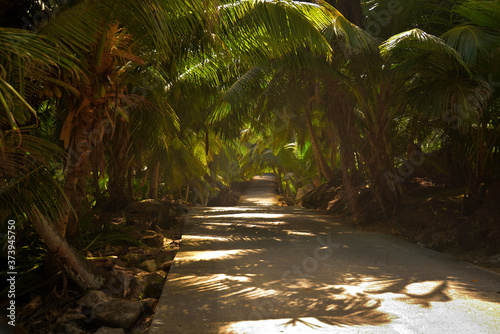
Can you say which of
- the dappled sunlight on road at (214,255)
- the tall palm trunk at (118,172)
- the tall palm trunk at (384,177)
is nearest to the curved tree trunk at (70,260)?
the dappled sunlight on road at (214,255)

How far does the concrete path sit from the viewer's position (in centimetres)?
360

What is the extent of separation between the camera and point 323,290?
4566mm

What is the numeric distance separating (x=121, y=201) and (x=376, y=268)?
6595mm

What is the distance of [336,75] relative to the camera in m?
9.07

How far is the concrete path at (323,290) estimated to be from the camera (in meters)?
3.60

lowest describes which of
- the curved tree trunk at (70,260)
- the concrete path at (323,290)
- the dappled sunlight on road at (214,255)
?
the dappled sunlight on road at (214,255)

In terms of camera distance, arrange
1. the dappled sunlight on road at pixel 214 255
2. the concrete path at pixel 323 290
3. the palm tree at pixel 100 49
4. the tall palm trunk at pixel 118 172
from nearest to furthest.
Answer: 1. the palm tree at pixel 100 49
2. the concrete path at pixel 323 290
3. the dappled sunlight on road at pixel 214 255
4. the tall palm trunk at pixel 118 172

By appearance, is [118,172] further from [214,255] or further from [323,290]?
[323,290]

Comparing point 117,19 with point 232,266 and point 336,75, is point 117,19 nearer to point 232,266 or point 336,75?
point 232,266

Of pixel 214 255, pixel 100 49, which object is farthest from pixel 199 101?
pixel 100 49


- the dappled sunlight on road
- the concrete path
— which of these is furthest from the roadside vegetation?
the concrete path

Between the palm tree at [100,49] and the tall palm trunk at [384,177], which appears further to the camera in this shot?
the tall palm trunk at [384,177]

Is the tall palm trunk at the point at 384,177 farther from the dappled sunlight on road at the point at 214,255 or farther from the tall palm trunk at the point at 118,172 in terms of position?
the tall palm trunk at the point at 118,172

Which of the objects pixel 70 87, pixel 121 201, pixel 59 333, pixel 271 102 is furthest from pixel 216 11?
pixel 271 102
